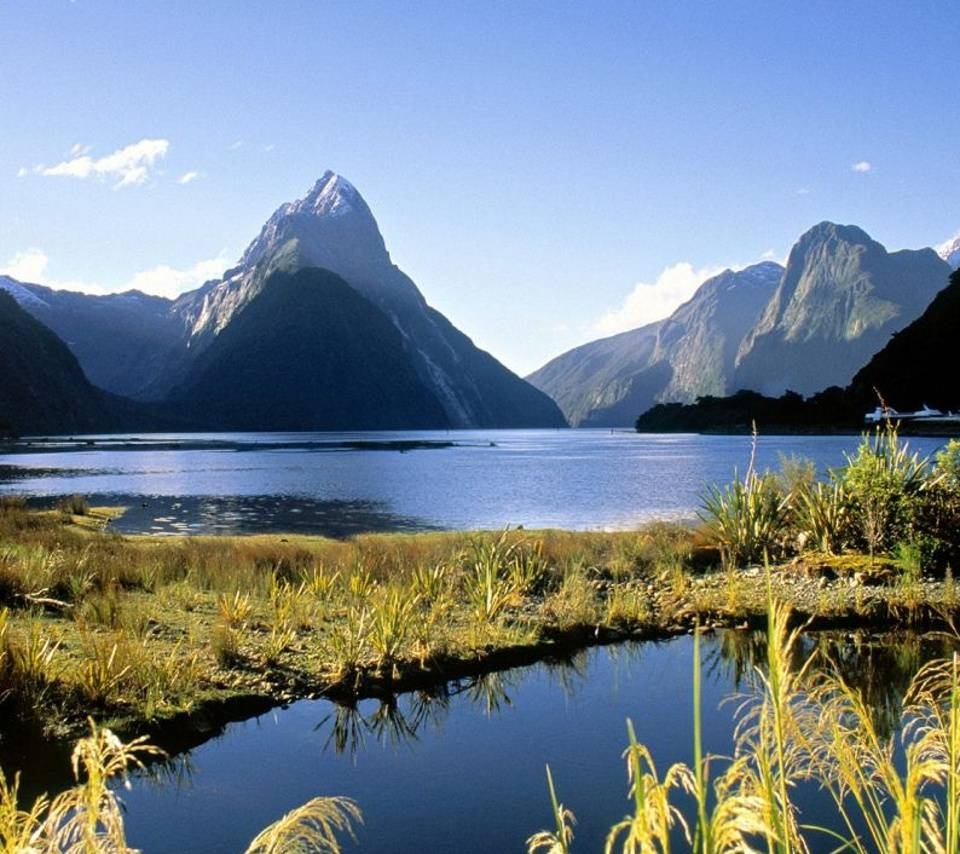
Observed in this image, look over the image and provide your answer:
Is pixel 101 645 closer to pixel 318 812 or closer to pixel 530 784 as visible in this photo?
pixel 530 784

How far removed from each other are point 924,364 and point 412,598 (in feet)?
480

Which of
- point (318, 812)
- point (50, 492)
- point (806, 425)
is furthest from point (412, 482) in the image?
point (806, 425)

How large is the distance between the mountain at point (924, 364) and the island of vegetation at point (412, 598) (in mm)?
118675

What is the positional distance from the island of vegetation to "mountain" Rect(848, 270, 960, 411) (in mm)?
118675

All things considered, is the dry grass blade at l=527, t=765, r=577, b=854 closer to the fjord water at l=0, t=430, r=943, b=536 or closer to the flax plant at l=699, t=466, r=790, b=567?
the flax plant at l=699, t=466, r=790, b=567

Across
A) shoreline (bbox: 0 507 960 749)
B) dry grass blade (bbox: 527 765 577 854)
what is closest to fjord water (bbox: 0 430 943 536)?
shoreline (bbox: 0 507 960 749)

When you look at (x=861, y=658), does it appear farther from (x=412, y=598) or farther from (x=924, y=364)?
(x=924, y=364)

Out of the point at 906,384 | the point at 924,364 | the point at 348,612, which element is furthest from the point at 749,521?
the point at 924,364

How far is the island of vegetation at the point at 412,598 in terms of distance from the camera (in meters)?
10.7

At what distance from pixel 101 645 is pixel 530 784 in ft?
18.5

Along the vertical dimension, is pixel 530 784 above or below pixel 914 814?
below

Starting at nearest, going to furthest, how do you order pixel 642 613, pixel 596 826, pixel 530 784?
pixel 596 826
pixel 530 784
pixel 642 613

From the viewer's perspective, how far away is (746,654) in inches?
546

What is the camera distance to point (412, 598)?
14148 mm
